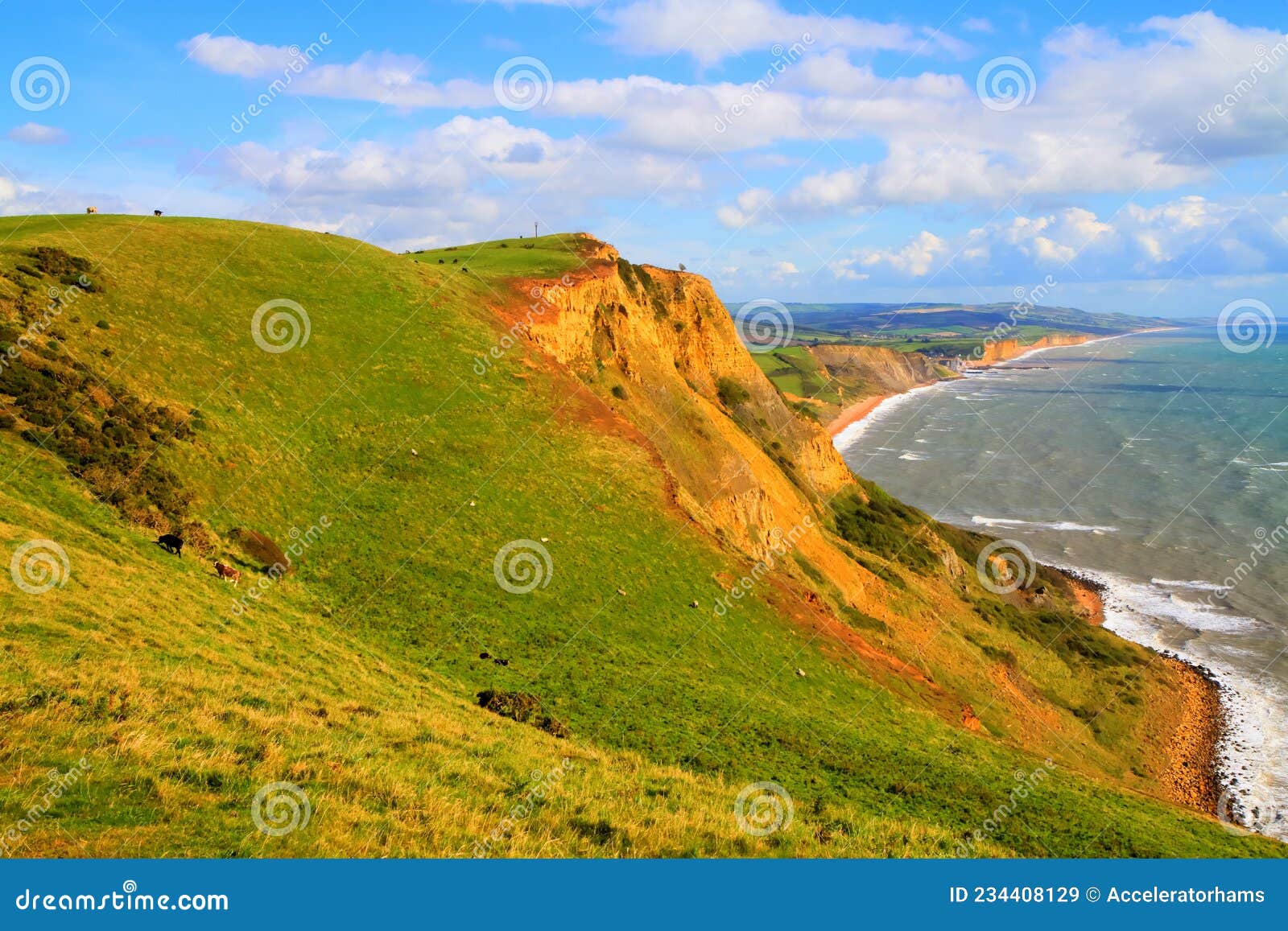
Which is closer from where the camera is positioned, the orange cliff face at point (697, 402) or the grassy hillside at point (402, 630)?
the grassy hillside at point (402, 630)

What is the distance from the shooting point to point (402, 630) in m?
25.6

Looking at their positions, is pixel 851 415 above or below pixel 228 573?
above

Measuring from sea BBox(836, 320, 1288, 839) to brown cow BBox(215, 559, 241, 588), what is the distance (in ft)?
157

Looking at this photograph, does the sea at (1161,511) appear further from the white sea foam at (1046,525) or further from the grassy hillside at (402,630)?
the grassy hillside at (402,630)

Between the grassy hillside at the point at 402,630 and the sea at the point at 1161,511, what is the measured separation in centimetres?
685

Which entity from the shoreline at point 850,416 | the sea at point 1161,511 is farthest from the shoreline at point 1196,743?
the shoreline at point 850,416

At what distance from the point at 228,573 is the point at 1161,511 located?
10062cm

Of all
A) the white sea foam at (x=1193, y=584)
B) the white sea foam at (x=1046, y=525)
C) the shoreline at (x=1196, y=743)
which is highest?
the white sea foam at (x=1046, y=525)

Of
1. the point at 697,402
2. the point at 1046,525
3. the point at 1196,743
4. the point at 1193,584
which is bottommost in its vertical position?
the point at 1196,743

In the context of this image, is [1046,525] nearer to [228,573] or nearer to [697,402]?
[697,402]

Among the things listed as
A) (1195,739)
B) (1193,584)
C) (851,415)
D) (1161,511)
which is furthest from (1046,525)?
(851,415)

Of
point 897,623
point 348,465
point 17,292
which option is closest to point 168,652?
point 348,465

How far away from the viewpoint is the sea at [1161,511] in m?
52.6

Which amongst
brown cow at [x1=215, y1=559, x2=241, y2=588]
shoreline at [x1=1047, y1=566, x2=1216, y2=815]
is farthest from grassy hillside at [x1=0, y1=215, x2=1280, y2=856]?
shoreline at [x1=1047, y1=566, x2=1216, y2=815]
